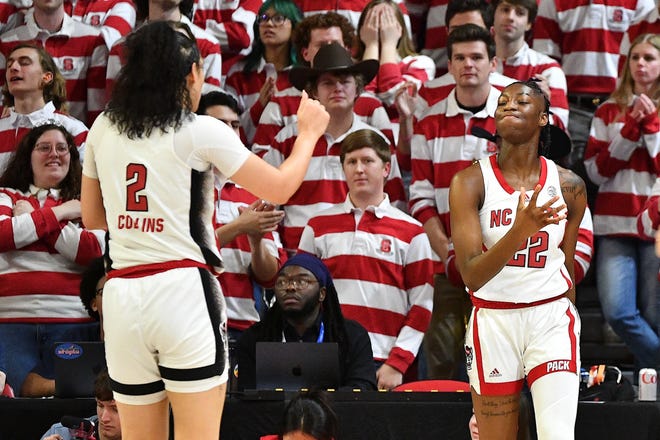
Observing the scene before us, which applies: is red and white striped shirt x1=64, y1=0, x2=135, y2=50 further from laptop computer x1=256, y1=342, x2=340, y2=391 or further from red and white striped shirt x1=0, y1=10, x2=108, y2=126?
laptop computer x1=256, y1=342, x2=340, y2=391

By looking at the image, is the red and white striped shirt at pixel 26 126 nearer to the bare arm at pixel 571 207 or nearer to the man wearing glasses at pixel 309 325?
the man wearing glasses at pixel 309 325

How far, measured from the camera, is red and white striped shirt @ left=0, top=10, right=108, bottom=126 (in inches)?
→ 326

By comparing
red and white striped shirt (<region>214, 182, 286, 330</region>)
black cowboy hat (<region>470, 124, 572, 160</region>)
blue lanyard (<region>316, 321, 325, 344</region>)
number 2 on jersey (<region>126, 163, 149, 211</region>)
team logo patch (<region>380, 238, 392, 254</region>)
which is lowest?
blue lanyard (<region>316, 321, 325, 344</region>)

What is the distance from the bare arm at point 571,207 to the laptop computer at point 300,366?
1340 millimetres

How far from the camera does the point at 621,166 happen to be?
7.56 m

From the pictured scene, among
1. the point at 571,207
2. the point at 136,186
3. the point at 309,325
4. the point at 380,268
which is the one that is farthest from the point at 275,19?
the point at 136,186

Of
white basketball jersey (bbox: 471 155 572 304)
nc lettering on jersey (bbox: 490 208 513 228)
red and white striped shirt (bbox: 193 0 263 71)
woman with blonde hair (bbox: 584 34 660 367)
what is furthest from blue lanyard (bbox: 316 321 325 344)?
red and white striped shirt (bbox: 193 0 263 71)

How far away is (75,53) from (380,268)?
10.1 ft

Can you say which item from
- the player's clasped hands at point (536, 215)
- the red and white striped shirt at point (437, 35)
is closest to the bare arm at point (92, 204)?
the player's clasped hands at point (536, 215)

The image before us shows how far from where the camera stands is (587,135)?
8492mm

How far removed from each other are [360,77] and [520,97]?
2758 mm

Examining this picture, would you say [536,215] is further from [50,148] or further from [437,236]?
[50,148]

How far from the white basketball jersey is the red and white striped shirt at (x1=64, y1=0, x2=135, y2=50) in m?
4.30

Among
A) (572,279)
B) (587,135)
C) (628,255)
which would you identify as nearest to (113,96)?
(572,279)
